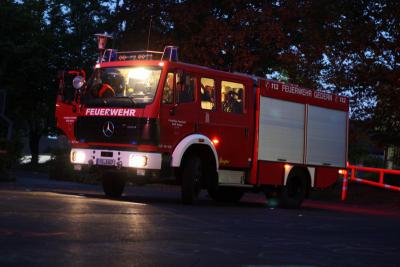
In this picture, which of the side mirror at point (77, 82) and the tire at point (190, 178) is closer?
the tire at point (190, 178)

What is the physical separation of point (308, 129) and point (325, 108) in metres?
1.03

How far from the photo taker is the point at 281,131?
1795 centimetres

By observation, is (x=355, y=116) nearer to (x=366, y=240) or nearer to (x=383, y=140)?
(x=383, y=140)

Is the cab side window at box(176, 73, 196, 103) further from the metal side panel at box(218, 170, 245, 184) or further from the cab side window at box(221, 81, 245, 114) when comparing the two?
the metal side panel at box(218, 170, 245, 184)

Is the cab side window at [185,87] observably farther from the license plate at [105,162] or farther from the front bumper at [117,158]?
the license plate at [105,162]

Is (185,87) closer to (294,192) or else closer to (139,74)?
(139,74)

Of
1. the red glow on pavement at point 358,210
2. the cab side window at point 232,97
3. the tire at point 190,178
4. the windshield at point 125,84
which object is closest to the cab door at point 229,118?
the cab side window at point 232,97

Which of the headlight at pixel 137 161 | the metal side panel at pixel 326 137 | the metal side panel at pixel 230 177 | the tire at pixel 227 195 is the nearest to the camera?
the headlight at pixel 137 161

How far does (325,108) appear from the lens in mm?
19547

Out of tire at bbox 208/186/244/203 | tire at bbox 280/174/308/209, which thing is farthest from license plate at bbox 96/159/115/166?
tire at bbox 280/174/308/209

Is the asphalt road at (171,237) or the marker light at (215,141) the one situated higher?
the marker light at (215,141)

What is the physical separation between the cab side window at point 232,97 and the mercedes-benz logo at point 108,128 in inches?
98.4

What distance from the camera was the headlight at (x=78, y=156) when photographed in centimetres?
1582

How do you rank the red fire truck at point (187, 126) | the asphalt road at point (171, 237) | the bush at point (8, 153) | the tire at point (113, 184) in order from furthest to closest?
the bush at point (8, 153) → the tire at point (113, 184) → the red fire truck at point (187, 126) → the asphalt road at point (171, 237)
